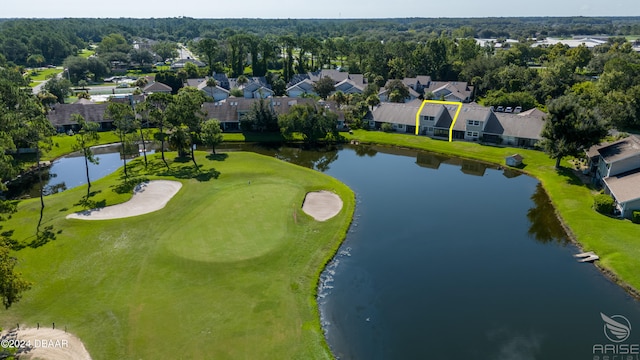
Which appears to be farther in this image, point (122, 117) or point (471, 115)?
point (471, 115)

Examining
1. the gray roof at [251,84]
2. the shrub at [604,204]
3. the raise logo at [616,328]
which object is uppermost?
the gray roof at [251,84]

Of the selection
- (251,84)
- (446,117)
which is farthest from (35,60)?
(446,117)

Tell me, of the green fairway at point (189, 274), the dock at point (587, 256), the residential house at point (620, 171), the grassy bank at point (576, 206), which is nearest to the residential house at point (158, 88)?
the grassy bank at point (576, 206)

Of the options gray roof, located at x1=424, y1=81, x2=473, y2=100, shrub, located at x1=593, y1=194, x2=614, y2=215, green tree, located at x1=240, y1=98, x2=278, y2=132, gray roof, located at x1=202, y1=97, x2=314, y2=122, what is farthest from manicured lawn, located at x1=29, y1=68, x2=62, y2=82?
shrub, located at x1=593, y1=194, x2=614, y2=215

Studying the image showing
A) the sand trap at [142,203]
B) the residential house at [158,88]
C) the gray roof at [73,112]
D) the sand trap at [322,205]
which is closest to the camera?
the sand trap at [142,203]

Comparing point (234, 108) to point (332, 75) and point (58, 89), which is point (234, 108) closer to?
point (332, 75)

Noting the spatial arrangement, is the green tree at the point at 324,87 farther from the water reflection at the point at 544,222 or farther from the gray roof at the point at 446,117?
the water reflection at the point at 544,222
